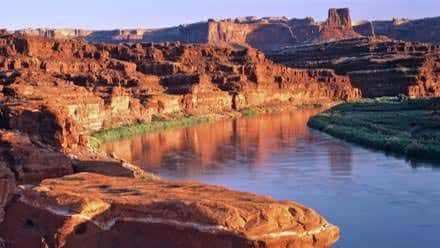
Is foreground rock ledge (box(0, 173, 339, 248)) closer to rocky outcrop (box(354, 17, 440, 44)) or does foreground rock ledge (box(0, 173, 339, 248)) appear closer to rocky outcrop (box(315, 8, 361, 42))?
→ rocky outcrop (box(315, 8, 361, 42))

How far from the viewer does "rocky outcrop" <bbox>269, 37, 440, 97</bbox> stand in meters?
75.5

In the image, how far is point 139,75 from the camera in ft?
200

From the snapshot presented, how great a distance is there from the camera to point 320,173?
24938 millimetres

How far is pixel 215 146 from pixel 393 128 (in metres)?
9.78

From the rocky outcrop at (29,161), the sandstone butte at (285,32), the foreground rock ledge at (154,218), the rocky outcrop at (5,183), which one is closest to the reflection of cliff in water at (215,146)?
the rocky outcrop at (29,161)

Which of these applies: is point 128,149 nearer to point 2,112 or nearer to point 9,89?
point 9,89

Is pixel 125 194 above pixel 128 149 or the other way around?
above

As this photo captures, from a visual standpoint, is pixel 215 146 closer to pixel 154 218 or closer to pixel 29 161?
pixel 29 161

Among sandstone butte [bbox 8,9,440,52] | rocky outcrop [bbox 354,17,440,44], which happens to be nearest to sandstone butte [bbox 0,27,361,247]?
sandstone butte [bbox 8,9,440,52]

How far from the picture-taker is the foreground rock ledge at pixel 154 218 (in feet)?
26.1

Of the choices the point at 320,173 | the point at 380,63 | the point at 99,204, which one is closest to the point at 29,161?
the point at 99,204

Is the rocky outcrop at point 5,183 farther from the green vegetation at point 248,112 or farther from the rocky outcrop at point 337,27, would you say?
the rocky outcrop at point 337,27

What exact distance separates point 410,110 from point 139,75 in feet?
76.2

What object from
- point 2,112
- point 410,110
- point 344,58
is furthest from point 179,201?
point 344,58
